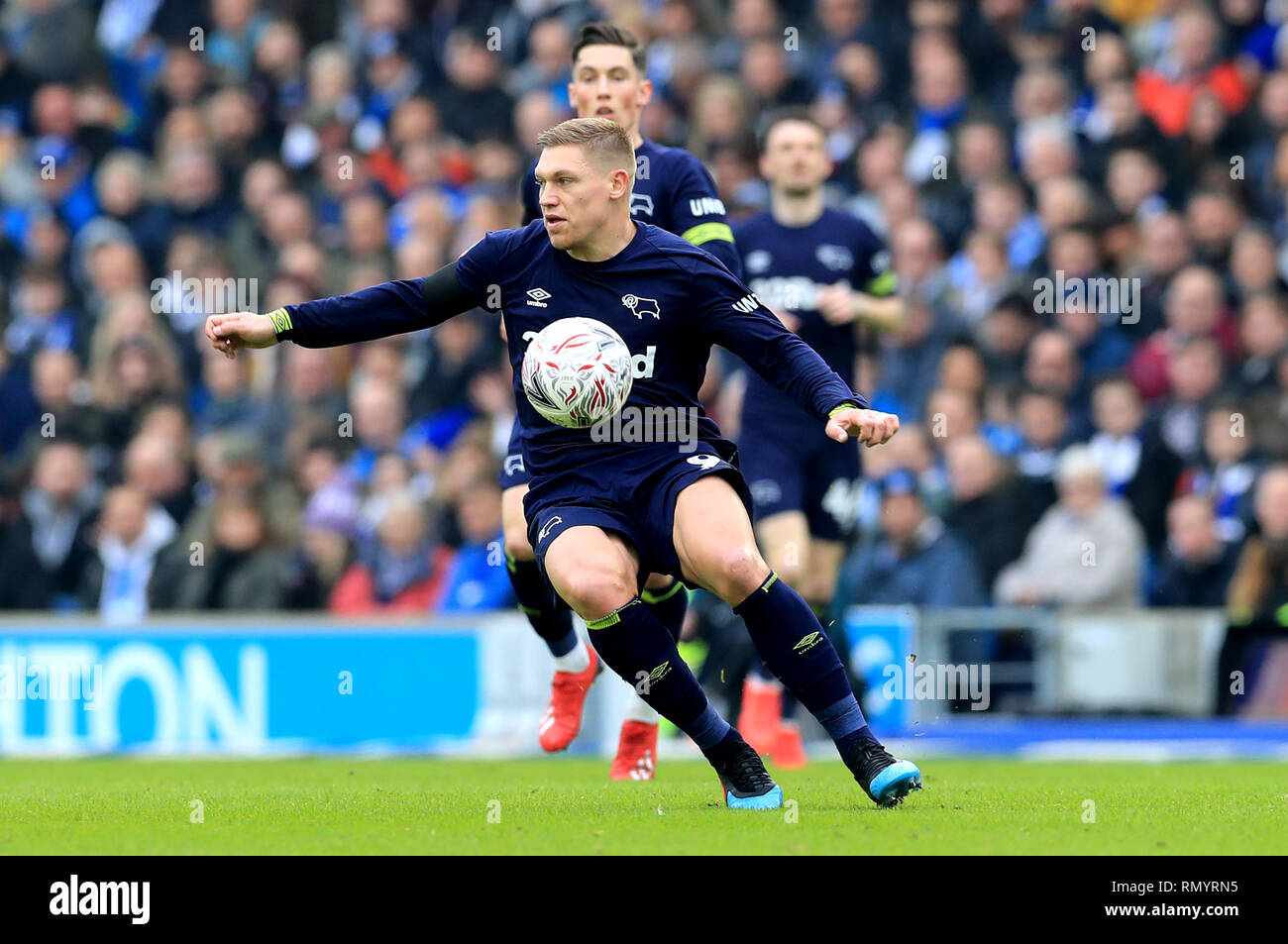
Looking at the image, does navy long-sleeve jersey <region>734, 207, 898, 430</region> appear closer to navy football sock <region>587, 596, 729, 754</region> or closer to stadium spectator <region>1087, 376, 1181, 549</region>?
stadium spectator <region>1087, 376, 1181, 549</region>

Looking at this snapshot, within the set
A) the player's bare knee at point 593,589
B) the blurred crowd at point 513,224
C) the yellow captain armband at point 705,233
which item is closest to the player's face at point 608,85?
the yellow captain armband at point 705,233

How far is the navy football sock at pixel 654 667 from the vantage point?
655 centimetres

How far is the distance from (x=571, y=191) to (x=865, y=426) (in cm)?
134

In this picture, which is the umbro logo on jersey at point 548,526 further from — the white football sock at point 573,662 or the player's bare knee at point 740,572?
the white football sock at point 573,662

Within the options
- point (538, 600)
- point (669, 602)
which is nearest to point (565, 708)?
point (538, 600)

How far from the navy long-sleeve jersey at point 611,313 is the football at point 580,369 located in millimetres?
86

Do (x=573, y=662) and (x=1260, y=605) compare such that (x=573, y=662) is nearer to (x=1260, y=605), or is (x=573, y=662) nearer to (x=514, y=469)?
(x=514, y=469)

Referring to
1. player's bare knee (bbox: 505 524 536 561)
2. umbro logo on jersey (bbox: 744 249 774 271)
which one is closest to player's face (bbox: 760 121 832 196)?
umbro logo on jersey (bbox: 744 249 774 271)

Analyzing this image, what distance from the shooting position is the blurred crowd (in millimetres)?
13008

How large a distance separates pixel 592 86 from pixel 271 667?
18.1 feet

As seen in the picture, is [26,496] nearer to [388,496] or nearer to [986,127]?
[388,496]

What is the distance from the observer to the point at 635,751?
855 cm

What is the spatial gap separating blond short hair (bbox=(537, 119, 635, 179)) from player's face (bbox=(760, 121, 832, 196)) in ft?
11.1
